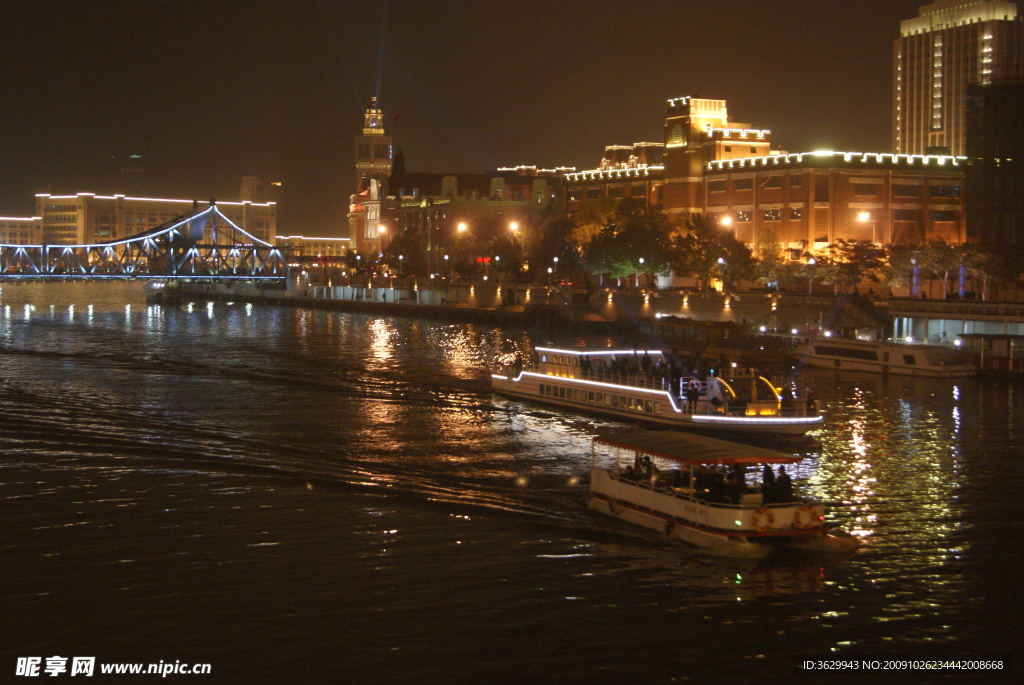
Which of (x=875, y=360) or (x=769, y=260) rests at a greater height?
(x=769, y=260)

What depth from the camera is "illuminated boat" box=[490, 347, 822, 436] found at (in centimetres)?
3225

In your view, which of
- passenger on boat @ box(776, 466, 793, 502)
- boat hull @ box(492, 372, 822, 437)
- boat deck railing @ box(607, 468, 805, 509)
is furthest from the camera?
boat hull @ box(492, 372, 822, 437)

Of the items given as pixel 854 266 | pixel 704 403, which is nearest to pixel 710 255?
pixel 854 266

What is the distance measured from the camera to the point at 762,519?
65.1 ft

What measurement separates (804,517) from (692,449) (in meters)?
2.39

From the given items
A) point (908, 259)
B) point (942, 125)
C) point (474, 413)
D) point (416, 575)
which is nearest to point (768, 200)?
point (908, 259)

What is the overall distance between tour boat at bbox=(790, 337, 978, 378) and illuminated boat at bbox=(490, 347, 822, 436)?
44.1ft

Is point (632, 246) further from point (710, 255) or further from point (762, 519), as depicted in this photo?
point (762, 519)

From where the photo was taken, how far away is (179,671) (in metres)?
14.9

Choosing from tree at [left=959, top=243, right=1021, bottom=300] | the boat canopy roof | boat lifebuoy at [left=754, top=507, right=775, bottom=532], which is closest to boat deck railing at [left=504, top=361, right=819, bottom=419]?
the boat canopy roof

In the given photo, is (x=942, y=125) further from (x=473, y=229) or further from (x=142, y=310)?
(x=142, y=310)

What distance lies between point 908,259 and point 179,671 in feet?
199

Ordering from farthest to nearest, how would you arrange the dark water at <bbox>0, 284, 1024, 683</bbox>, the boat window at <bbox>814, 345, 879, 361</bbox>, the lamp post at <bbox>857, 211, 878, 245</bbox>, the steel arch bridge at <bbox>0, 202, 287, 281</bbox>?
1. the steel arch bridge at <bbox>0, 202, 287, 281</bbox>
2. the lamp post at <bbox>857, 211, 878, 245</bbox>
3. the boat window at <bbox>814, 345, 879, 361</bbox>
4. the dark water at <bbox>0, 284, 1024, 683</bbox>

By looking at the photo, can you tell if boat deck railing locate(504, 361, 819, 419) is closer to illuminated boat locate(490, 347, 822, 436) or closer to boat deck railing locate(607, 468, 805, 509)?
illuminated boat locate(490, 347, 822, 436)
